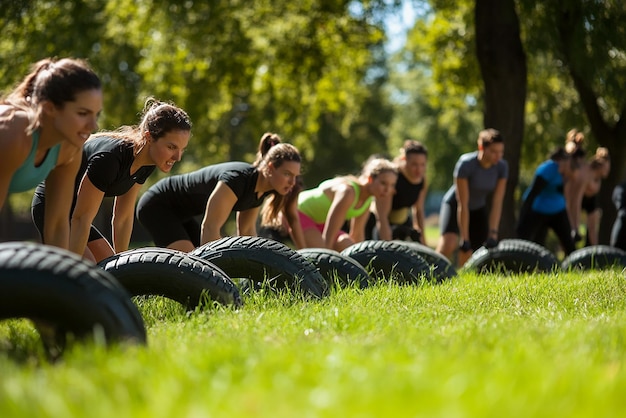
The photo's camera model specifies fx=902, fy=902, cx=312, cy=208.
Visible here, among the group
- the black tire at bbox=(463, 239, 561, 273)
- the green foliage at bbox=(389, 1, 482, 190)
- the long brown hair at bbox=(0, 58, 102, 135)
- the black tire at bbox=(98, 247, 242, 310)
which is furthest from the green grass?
the green foliage at bbox=(389, 1, 482, 190)

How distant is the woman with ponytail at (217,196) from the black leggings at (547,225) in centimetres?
529

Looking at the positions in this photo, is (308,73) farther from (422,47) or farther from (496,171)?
(496,171)

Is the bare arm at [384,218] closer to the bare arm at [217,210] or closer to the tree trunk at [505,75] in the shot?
the bare arm at [217,210]

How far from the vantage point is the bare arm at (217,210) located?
23.7 feet

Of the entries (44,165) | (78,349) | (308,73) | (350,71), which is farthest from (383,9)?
(78,349)

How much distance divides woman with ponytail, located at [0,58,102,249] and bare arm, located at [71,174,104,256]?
1.25 metres

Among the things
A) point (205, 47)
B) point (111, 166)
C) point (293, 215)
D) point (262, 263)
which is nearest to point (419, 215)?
point (293, 215)

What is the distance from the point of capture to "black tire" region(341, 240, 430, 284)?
7.63 meters

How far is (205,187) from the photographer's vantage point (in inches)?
307

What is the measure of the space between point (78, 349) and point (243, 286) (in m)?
3.13

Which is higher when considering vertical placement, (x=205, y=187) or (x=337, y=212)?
(x=205, y=187)

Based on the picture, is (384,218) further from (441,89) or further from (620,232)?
(441,89)

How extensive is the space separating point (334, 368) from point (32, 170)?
2.14m

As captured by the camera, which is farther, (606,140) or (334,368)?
(606,140)
